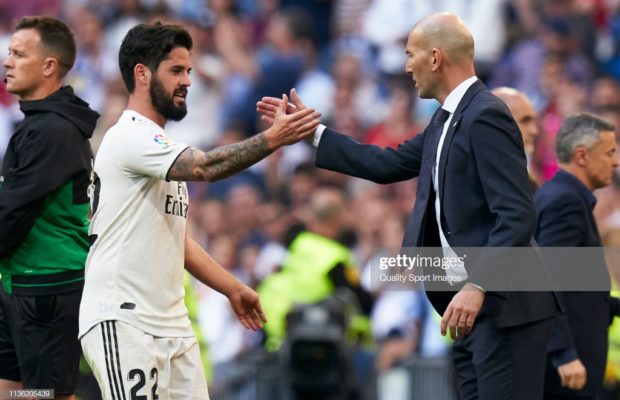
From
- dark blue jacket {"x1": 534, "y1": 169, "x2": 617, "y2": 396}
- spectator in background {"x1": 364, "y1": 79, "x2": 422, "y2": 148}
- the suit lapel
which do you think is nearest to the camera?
the suit lapel

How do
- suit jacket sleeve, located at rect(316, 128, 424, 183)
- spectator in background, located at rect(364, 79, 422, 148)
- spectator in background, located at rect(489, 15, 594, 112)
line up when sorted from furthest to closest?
spectator in background, located at rect(364, 79, 422, 148) < spectator in background, located at rect(489, 15, 594, 112) < suit jacket sleeve, located at rect(316, 128, 424, 183)

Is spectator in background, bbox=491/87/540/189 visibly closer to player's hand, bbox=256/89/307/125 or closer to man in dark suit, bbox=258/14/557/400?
man in dark suit, bbox=258/14/557/400

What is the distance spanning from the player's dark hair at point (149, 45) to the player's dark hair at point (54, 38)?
70 centimetres

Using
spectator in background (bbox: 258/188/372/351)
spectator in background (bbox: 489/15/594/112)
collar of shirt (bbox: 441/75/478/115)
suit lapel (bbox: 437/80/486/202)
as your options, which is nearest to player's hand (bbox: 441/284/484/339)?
suit lapel (bbox: 437/80/486/202)

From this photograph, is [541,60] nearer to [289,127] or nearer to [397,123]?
[397,123]

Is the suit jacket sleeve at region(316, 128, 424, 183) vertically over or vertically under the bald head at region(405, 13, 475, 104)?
under

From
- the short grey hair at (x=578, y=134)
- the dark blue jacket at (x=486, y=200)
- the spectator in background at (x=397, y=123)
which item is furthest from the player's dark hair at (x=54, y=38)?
the spectator in background at (x=397, y=123)

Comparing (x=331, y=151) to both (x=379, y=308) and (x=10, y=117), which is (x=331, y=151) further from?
(x=10, y=117)

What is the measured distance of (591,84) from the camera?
39.4 ft

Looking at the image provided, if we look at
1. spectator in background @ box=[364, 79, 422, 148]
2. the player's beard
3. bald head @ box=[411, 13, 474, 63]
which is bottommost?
the player's beard

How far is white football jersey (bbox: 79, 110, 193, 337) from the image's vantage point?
5773 mm

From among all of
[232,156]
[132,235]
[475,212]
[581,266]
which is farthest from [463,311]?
[581,266]

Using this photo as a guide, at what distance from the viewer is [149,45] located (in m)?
5.94

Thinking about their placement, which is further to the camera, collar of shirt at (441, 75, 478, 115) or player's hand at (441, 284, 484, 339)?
collar of shirt at (441, 75, 478, 115)
